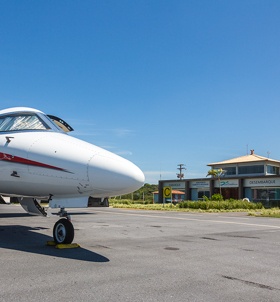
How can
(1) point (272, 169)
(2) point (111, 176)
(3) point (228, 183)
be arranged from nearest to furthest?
(2) point (111, 176), (3) point (228, 183), (1) point (272, 169)

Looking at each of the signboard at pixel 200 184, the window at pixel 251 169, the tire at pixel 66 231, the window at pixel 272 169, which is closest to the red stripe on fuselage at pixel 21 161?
the tire at pixel 66 231

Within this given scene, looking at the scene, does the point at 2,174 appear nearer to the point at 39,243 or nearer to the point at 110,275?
the point at 39,243

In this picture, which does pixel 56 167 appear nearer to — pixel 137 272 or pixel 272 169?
pixel 137 272

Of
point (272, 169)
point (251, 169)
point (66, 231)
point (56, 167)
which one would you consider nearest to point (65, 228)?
point (66, 231)

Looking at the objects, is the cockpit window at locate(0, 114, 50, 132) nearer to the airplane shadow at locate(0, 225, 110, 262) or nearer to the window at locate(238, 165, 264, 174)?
the airplane shadow at locate(0, 225, 110, 262)

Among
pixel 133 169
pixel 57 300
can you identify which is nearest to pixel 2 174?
pixel 133 169

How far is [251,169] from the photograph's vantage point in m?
60.8

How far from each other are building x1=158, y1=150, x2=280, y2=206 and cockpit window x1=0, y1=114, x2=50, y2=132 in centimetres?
4641

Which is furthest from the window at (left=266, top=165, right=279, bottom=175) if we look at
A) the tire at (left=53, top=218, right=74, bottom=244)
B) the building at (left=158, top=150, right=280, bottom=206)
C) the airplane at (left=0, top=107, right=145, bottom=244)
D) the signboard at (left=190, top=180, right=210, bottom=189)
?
the airplane at (left=0, top=107, right=145, bottom=244)

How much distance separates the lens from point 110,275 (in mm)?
5703

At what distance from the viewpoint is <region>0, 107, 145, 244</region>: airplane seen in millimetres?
7141

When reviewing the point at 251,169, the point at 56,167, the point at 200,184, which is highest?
the point at 251,169

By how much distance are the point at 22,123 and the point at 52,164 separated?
1911 mm

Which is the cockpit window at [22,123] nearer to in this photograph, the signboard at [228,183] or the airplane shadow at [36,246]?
the airplane shadow at [36,246]
